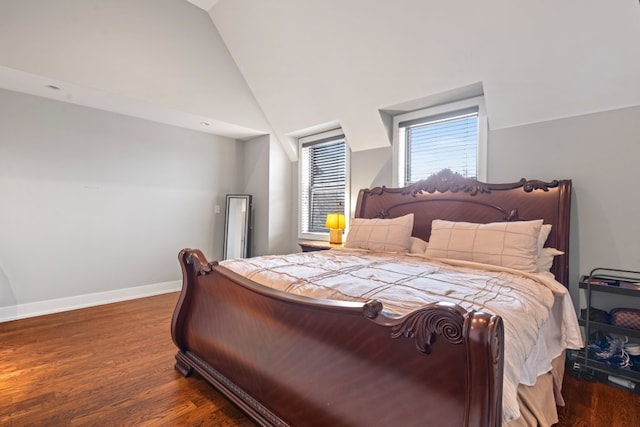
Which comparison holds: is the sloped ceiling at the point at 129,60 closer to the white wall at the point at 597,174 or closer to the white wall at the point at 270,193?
the white wall at the point at 270,193

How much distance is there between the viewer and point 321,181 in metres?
4.57

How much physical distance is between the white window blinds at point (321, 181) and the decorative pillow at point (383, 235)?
103 cm

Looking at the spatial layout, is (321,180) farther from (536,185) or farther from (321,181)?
(536,185)

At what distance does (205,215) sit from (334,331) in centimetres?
392

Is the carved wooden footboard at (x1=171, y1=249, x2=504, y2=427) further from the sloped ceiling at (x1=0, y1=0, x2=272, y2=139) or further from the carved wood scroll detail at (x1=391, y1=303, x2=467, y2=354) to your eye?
the sloped ceiling at (x1=0, y1=0, x2=272, y2=139)

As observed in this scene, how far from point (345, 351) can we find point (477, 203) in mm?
2162

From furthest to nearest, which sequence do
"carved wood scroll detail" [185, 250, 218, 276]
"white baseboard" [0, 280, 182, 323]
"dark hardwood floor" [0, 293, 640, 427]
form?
1. "white baseboard" [0, 280, 182, 323]
2. "carved wood scroll detail" [185, 250, 218, 276]
3. "dark hardwood floor" [0, 293, 640, 427]

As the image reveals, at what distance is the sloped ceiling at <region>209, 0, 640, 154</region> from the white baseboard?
3065 mm

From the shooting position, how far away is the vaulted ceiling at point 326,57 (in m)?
2.19

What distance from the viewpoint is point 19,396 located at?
1.83 m

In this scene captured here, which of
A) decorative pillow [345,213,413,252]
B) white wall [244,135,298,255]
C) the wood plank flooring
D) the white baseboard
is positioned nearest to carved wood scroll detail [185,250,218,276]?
the wood plank flooring

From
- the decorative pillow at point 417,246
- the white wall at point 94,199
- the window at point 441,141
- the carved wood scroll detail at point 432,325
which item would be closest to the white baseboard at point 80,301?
the white wall at point 94,199

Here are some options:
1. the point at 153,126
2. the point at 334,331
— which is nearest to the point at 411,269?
the point at 334,331

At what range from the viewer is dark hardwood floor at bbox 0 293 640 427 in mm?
1665
